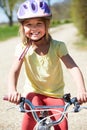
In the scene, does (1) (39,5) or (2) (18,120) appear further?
(2) (18,120)

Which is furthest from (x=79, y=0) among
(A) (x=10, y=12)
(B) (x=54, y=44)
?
(A) (x=10, y=12)

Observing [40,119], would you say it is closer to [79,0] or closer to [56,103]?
[56,103]

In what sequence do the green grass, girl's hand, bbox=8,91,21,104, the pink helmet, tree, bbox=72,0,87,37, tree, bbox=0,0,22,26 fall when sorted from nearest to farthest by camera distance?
girl's hand, bbox=8,91,21,104, the pink helmet, tree, bbox=72,0,87,37, the green grass, tree, bbox=0,0,22,26

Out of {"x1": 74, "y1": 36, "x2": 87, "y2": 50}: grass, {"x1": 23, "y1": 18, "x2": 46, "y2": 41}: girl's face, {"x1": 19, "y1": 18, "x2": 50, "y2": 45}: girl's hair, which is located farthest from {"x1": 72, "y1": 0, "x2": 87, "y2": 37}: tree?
{"x1": 23, "y1": 18, "x2": 46, "y2": 41}: girl's face

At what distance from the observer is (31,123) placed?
378 centimetres

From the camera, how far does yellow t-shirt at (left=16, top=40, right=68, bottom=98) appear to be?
3.76 meters

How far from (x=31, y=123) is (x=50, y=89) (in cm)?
32

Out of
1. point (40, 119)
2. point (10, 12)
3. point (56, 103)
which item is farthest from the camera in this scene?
point (10, 12)

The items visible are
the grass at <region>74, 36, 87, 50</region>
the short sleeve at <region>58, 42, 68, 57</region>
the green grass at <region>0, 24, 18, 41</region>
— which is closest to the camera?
the short sleeve at <region>58, 42, 68, 57</region>

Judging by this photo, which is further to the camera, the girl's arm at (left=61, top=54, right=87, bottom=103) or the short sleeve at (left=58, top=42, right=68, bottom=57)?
the short sleeve at (left=58, top=42, right=68, bottom=57)

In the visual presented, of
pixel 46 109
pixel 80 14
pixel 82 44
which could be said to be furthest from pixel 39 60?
pixel 80 14

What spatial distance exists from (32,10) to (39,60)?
1.36ft

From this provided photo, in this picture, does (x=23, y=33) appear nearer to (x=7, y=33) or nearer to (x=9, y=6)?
(x=7, y=33)

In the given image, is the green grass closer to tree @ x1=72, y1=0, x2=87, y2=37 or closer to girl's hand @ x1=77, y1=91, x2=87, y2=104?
tree @ x1=72, y1=0, x2=87, y2=37
